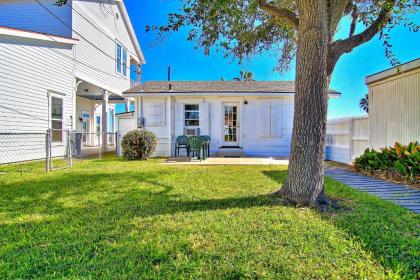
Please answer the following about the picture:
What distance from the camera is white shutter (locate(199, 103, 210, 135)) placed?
41.9 feet

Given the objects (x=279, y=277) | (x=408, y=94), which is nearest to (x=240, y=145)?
(x=408, y=94)

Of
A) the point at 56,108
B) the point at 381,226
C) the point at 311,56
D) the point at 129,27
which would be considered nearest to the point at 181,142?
the point at 56,108

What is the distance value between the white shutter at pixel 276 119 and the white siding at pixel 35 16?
32.5 feet

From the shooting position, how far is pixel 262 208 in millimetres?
4164

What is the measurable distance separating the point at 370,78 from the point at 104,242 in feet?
31.0

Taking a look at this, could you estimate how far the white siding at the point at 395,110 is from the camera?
23.8 feet

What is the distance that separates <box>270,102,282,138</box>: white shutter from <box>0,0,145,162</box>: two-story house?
6.84 meters

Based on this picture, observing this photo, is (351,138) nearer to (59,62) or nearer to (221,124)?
(221,124)

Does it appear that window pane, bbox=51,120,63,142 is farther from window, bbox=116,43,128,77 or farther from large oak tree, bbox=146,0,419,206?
large oak tree, bbox=146,0,419,206

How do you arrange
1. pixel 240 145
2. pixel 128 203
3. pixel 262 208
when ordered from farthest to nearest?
pixel 240 145
pixel 128 203
pixel 262 208

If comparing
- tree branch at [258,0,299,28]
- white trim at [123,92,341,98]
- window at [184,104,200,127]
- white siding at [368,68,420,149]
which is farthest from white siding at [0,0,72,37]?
white siding at [368,68,420,149]

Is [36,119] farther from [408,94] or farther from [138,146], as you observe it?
[408,94]

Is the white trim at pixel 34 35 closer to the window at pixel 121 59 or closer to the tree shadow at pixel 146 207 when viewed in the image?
the window at pixel 121 59

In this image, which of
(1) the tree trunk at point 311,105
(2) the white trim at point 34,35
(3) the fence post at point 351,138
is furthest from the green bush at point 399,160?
(2) the white trim at point 34,35
